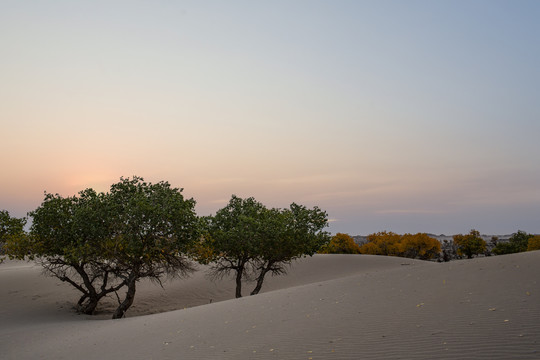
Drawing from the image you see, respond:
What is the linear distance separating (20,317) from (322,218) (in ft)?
65.8

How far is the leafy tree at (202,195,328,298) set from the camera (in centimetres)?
2758

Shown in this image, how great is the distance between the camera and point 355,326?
998 centimetres

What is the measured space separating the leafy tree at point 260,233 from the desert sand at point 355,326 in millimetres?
10709

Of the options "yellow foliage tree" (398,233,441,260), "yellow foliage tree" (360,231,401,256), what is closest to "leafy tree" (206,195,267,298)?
"yellow foliage tree" (398,233,441,260)

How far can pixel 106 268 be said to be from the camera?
24.4 metres

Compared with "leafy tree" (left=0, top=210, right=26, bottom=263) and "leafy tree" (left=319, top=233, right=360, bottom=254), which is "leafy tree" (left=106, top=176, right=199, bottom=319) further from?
"leafy tree" (left=319, top=233, right=360, bottom=254)

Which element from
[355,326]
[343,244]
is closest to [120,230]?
[355,326]

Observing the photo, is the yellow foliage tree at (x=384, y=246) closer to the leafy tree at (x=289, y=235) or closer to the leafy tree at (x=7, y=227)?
the leafy tree at (x=289, y=235)

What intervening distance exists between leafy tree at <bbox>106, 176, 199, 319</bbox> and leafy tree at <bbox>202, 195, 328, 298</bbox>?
11.1ft

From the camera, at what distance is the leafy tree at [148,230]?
71.8ft

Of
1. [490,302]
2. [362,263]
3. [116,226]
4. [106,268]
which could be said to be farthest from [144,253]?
[362,263]

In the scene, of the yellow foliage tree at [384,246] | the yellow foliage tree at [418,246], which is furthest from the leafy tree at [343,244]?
the yellow foliage tree at [418,246]

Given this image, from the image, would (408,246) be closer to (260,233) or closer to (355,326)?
(260,233)

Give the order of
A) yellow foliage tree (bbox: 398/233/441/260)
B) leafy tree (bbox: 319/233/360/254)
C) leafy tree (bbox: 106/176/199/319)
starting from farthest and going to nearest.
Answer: yellow foliage tree (bbox: 398/233/441/260) < leafy tree (bbox: 319/233/360/254) < leafy tree (bbox: 106/176/199/319)
